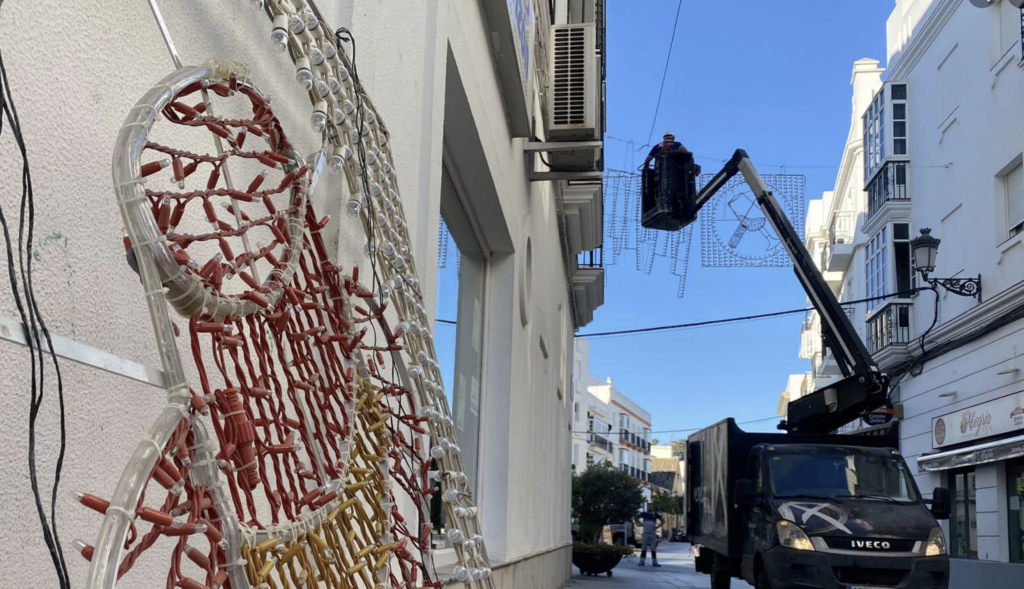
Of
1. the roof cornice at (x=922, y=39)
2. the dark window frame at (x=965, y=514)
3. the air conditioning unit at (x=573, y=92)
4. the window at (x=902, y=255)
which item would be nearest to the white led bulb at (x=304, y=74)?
the air conditioning unit at (x=573, y=92)

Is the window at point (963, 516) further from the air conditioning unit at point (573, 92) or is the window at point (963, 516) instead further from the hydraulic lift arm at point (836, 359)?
the air conditioning unit at point (573, 92)

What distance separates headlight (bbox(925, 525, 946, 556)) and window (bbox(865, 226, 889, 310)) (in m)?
13.9

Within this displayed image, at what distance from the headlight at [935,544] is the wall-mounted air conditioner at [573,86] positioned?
523 centimetres

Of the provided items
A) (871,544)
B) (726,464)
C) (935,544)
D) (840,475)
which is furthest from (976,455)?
(871,544)

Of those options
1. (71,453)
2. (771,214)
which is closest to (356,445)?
(71,453)

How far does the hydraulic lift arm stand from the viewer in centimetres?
1151

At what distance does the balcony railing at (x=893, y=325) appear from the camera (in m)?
20.7

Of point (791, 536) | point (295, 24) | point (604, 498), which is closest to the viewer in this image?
point (295, 24)

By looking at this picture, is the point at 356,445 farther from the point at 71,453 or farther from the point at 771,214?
the point at 771,214

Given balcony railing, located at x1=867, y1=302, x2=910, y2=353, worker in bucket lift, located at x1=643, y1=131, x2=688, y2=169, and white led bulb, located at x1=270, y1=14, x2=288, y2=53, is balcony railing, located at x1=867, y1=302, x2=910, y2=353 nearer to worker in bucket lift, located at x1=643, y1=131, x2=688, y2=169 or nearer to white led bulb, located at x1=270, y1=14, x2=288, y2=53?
worker in bucket lift, located at x1=643, y1=131, x2=688, y2=169

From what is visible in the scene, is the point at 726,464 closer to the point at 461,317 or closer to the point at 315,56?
the point at 461,317

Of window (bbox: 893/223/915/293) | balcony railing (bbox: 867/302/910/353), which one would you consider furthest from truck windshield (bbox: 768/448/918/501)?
window (bbox: 893/223/915/293)

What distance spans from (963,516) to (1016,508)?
A: 93.9 inches

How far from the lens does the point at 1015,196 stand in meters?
15.6
